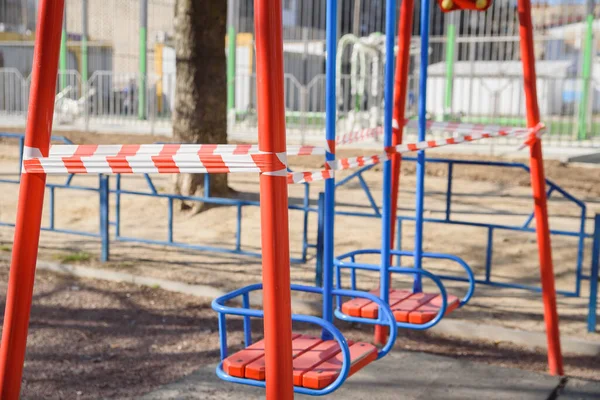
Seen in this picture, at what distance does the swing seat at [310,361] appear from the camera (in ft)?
9.18

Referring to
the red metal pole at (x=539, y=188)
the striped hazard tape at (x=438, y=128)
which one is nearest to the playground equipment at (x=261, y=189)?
the striped hazard tape at (x=438, y=128)

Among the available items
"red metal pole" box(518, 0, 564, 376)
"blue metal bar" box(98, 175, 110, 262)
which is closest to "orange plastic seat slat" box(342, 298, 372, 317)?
"red metal pole" box(518, 0, 564, 376)

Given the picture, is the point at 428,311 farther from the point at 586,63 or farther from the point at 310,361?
the point at 586,63

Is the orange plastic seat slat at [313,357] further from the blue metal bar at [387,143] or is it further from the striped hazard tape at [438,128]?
the striped hazard tape at [438,128]

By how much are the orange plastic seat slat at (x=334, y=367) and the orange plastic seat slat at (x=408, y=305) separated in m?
0.68

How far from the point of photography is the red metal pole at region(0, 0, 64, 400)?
8.05 feet

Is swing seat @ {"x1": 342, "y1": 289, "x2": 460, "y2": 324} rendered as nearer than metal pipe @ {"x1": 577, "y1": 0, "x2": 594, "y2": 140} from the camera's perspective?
Yes

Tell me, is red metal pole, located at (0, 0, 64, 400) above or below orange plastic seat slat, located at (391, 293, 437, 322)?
above

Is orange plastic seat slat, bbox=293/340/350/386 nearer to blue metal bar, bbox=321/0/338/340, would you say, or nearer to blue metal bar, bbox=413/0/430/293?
blue metal bar, bbox=321/0/338/340

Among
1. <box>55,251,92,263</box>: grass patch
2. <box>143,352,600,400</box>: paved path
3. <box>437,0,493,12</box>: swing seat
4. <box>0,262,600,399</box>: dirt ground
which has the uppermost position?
<box>437,0,493,12</box>: swing seat

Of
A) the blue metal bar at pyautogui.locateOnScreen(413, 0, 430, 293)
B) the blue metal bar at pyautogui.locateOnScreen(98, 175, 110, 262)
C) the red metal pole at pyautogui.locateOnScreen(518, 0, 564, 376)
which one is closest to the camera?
the red metal pole at pyautogui.locateOnScreen(518, 0, 564, 376)

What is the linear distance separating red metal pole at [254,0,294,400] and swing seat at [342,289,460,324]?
162 centimetres

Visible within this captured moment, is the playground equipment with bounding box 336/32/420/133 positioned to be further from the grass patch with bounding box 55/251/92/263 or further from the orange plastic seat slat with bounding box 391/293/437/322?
the orange plastic seat slat with bounding box 391/293/437/322

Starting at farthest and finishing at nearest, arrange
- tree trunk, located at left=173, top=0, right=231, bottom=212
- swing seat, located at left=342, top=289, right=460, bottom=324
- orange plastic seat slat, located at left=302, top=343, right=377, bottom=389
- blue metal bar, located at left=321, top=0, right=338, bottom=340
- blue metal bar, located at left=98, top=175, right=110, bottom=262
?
tree trunk, located at left=173, top=0, right=231, bottom=212 < blue metal bar, located at left=98, top=175, right=110, bottom=262 < swing seat, located at left=342, top=289, right=460, bottom=324 < blue metal bar, located at left=321, top=0, right=338, bottom=340 < orange plastic seat slat, located at left=302, top=343, right=377, bottom=389
